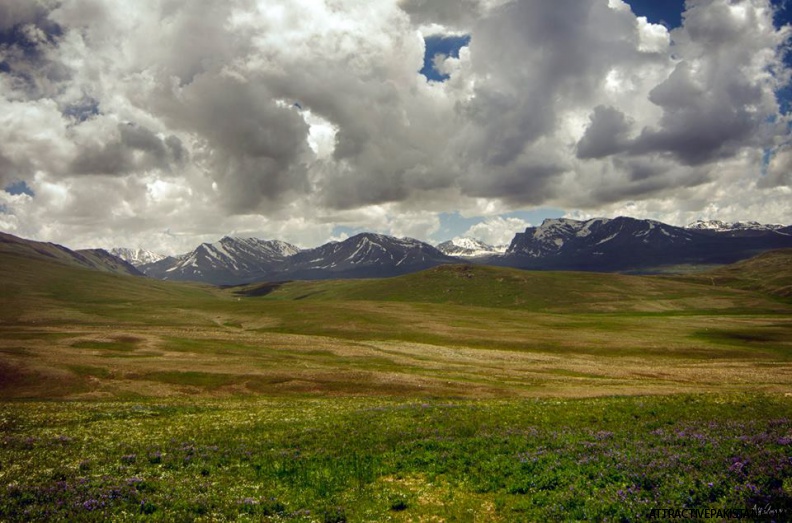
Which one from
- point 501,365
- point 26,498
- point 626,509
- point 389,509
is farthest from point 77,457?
point 501,365

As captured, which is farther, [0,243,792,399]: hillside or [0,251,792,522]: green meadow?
[0,243,792,399]: hillside

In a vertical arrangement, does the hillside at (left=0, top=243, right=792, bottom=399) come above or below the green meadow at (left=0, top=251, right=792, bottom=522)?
below

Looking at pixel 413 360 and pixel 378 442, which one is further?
pixel 413 360

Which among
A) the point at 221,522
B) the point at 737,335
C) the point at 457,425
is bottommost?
the point at 737,335

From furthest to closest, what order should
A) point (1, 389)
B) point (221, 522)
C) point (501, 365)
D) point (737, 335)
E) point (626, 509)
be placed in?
1. point (737, 335)
2. point (501, 365)
3. point (1, 389)
4. point (221, 522)
5. point (626, 509)

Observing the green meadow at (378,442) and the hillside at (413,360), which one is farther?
the hillside at (413,360)

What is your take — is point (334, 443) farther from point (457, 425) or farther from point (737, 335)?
point (737, 335)

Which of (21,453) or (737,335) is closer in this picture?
(21,453)

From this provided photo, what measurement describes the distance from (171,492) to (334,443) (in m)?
9.96

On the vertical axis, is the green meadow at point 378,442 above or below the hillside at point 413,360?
above

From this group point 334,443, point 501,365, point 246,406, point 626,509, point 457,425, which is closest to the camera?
point 626,509

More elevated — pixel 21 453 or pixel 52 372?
pixel 21 453

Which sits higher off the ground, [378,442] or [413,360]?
[378,442]

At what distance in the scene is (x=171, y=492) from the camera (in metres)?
17.1
